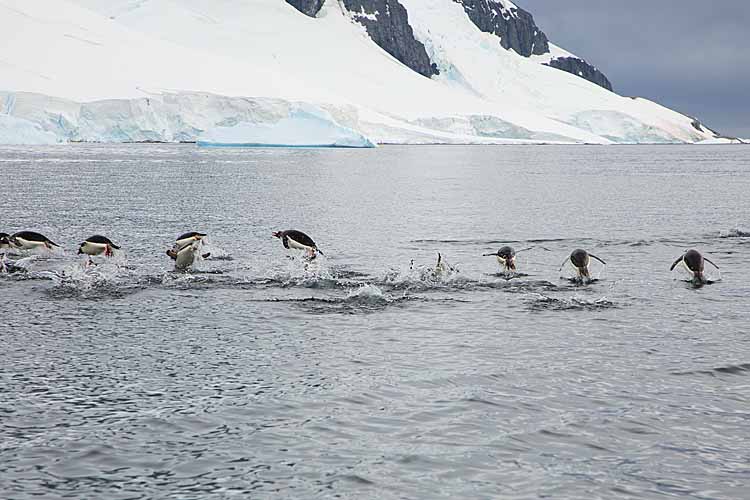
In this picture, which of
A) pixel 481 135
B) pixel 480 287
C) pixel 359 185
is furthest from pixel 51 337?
pixel 481 135

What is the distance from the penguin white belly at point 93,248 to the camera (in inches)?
659

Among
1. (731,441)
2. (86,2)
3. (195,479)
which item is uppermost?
(86,2)

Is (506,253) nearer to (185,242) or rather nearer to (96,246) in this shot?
(185,242)

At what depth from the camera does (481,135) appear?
17200 cm

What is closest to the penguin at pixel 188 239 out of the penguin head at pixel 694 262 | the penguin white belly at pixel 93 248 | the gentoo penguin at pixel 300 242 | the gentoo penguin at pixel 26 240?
the penguin white belly at pixel 93 248

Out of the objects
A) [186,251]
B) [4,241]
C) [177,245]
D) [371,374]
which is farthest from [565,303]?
[4,241]

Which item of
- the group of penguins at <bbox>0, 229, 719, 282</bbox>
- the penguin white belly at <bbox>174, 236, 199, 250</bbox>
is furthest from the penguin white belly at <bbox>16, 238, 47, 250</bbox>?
the penguin white belly at <bbox>174, 236, 199, 250</bbox>

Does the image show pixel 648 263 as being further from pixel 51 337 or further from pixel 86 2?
pixel 86 2

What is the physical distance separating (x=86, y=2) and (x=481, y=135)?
84992mm

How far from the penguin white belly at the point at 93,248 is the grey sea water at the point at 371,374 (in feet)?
1.61

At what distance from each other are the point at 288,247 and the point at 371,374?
8032mm

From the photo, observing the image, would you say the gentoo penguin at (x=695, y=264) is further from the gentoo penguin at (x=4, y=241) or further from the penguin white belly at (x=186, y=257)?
the gentoo penguin at (x=4, y=241)

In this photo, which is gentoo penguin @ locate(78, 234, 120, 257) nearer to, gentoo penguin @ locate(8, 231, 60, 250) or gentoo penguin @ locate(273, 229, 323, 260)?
gentoo penguin @ locate(8, 231, 60, 250)

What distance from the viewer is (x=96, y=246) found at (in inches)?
661
